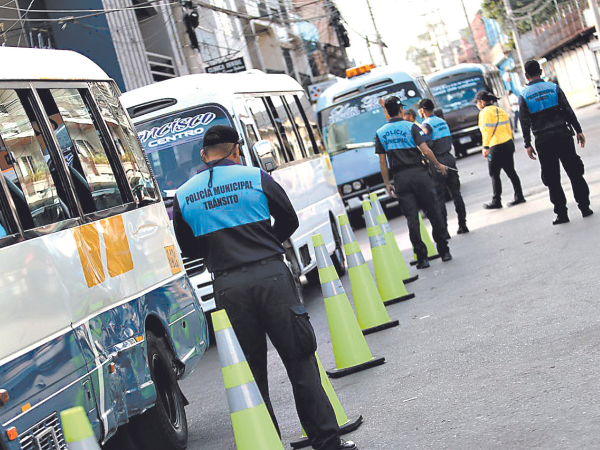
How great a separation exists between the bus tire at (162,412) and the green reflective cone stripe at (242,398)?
1.72 m

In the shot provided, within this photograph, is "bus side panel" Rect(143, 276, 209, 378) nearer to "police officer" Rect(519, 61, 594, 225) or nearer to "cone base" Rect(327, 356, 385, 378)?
"cone base" Rect(327, 356, 385, 378)

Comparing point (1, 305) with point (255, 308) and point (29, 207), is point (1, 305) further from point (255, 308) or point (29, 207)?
point (255, 308)

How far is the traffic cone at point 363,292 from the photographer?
9.01 m

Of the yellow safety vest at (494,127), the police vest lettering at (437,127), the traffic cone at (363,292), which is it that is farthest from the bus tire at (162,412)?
the yellow safety vest at (494,127)

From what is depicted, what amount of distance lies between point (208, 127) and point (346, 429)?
6.31 metres

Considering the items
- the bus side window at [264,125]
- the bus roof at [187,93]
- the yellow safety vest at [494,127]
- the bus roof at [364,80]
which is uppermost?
the bus roof at [364,80]

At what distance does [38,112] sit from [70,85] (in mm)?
721

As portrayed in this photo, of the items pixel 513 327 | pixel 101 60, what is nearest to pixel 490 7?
pixel 101 60

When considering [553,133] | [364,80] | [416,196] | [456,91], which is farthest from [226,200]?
[456,91]

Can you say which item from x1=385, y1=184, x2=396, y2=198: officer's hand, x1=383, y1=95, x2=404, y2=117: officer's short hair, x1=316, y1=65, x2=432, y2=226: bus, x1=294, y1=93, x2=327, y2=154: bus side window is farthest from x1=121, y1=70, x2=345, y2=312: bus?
x1=316, y1=65, x2=432, y2=226: bus

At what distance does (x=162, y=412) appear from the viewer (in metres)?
6.86

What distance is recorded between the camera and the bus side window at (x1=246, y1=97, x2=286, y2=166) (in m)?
12.8

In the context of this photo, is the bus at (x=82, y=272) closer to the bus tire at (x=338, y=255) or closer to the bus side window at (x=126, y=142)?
the bus side window at (x=126, y=142)

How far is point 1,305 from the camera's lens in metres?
4.98
